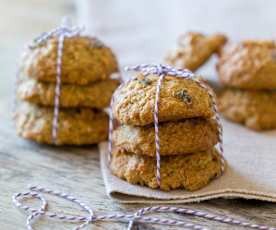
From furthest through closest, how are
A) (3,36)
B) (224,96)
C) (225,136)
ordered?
1. (3,36)
2. (224,96)
3. (225,136)

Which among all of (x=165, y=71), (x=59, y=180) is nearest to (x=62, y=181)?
(x=59, y=180)

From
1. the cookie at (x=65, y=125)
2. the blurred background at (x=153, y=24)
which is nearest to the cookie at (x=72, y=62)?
the cookie at (x=65, y=125)

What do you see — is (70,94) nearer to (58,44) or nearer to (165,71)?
(58,44)

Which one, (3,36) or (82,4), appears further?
(3,36)

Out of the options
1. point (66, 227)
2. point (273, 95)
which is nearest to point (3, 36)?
point (273, 95)

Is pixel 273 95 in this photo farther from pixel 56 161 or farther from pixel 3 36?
pixel 3 36

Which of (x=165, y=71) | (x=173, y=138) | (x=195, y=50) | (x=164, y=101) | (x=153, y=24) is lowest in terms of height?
(x=173, y=138)

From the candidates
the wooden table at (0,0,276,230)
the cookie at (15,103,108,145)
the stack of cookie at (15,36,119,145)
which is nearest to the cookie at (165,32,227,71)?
the stack of cookie at (15,36,119,145)
